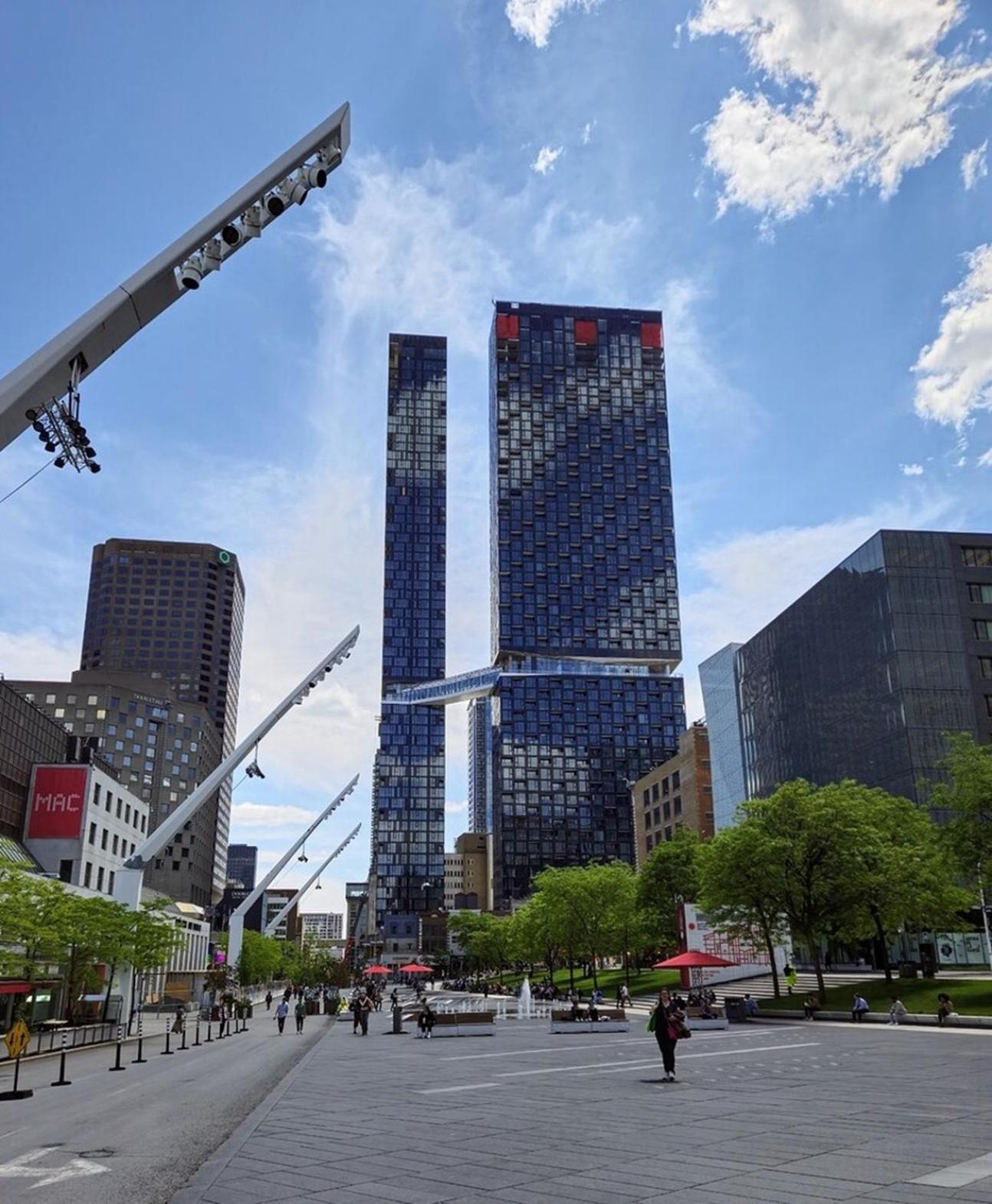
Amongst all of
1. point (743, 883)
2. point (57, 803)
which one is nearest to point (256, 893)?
point (57, 803)

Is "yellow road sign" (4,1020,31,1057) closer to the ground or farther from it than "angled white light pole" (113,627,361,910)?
closer to the ground

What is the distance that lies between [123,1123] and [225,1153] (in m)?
6.94

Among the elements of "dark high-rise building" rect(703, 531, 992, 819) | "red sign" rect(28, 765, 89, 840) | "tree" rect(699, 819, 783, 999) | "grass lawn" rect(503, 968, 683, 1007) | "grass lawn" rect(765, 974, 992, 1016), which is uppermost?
"dark high-rise building" rect(703, 531, 992, 819)

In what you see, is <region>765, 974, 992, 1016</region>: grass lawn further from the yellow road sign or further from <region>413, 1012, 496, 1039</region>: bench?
the yellow road sign

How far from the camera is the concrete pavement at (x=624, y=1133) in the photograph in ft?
34.0

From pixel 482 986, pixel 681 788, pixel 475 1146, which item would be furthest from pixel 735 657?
pixel 475 1146

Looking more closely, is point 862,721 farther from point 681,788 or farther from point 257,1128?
point 257,1128

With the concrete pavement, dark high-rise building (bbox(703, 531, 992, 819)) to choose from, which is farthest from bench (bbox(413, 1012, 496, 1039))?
dark high-rise building (bbox(703, 531, 992, 819))

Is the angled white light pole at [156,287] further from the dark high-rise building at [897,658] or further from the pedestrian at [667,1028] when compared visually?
the dark high-rise building at [897,658]

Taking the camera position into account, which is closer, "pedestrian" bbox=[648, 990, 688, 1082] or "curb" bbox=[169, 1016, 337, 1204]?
"curb" bbox=[169, 1016, 337, 1204]

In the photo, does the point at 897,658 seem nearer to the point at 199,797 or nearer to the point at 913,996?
the point at 913,996

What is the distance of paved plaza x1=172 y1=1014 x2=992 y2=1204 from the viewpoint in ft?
A: 34.0

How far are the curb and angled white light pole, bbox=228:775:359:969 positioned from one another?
255 ft

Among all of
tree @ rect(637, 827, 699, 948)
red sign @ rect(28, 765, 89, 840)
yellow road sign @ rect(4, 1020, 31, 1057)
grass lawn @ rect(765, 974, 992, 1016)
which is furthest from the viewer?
tree @ rect(637, 827, 699, 948)
